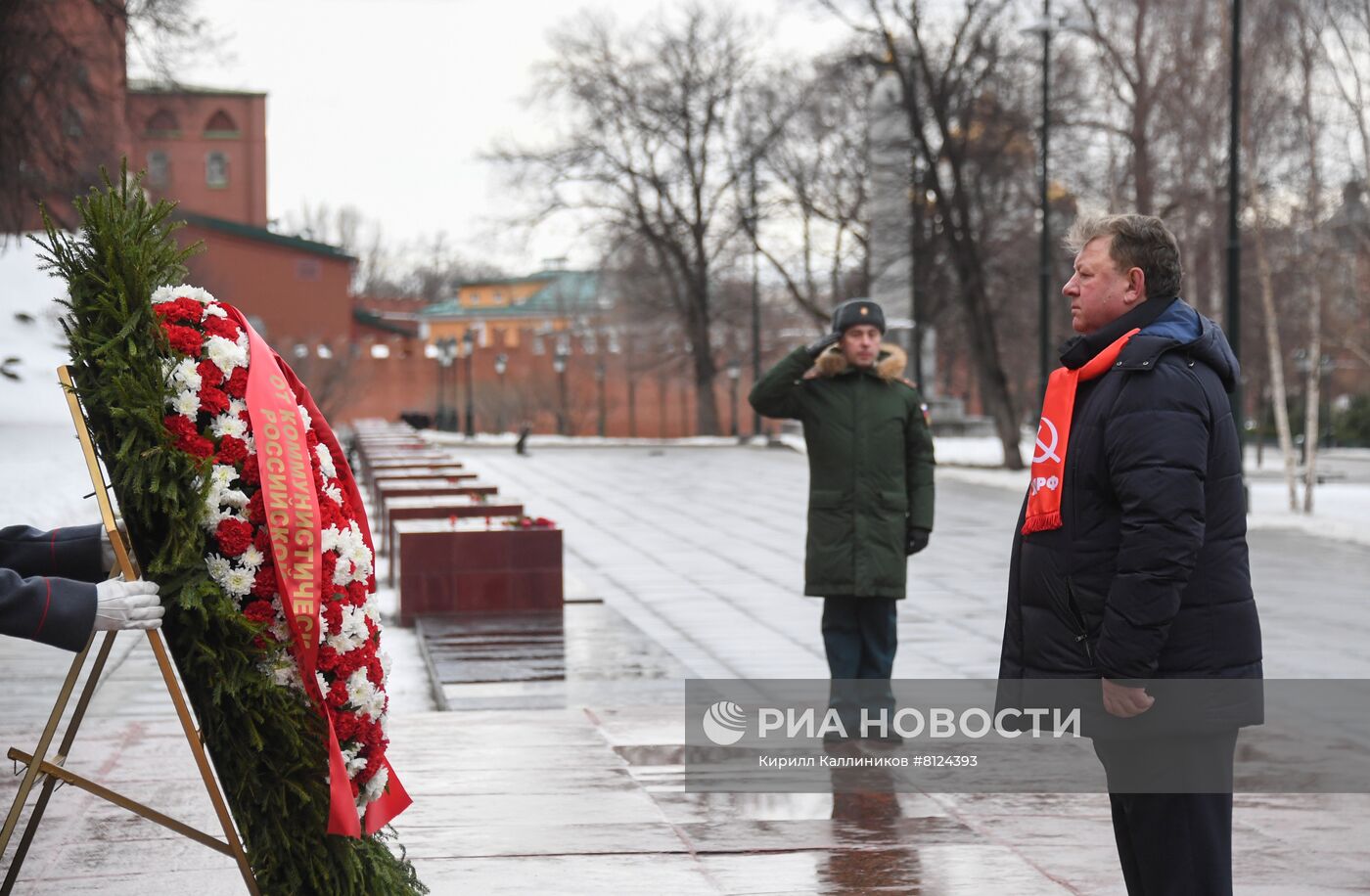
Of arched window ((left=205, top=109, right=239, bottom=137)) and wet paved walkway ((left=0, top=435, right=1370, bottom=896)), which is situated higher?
arched window ((left=205, top=109, right=239, bottom=137))

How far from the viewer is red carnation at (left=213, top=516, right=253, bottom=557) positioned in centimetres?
373

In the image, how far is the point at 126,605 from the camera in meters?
3.55

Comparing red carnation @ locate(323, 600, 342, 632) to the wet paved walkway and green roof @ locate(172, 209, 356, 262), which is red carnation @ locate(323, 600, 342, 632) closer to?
the wet paved walkway

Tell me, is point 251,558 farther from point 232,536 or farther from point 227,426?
point 227,426

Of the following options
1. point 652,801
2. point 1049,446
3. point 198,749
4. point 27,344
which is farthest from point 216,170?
point 1049,446

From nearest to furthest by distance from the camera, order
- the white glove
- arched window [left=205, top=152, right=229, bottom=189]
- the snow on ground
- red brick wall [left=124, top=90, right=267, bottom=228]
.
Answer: the white glove
the snow on ground
red brick wall [left=124, top=90, right=267, bottom=228]
arched window [left=205, top=152, right=229, bottom=189]

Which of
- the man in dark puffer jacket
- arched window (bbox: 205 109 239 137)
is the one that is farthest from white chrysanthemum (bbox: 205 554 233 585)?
arched window (bbox: 205 109 239 137)

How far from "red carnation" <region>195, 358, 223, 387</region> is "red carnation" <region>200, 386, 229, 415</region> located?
0.02m

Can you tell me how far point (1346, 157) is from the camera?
22.1 m

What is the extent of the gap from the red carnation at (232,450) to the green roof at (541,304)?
88546 mm

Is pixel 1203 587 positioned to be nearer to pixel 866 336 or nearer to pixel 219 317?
pixel 219 317

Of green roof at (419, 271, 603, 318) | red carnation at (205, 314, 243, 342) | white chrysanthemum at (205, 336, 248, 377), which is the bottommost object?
white chrysanthemum at (205, 336, 248, 377)

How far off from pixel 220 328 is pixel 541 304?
321ft

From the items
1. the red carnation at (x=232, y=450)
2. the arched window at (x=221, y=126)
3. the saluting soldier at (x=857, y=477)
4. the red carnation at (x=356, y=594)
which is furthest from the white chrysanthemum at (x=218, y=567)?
the arched window at (x=221, y=126)
